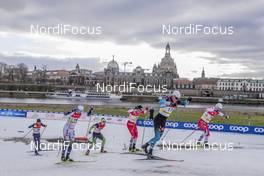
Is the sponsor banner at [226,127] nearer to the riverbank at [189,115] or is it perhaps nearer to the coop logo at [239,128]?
the coop logo at [239,128]

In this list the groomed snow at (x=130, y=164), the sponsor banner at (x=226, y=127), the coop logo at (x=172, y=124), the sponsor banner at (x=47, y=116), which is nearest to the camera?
the groomed snow at (x=130, y=164)

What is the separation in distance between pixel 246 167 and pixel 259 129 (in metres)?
16.6

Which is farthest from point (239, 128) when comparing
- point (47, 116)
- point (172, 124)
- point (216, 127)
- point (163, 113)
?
point (47, 116)

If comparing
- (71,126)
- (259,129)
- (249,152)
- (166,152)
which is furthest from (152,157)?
(259,129)

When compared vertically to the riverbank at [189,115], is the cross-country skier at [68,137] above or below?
above

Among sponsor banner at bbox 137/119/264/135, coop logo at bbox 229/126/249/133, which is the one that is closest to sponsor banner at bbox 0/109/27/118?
sponsor banner at bbox 137/119/264/135

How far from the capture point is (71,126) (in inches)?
608

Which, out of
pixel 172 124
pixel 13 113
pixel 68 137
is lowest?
pixel 172 124

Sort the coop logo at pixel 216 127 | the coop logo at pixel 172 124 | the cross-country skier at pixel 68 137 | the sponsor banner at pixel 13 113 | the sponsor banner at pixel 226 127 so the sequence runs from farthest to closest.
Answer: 1. the sponsor banner at pixel 13 113
2. the coop logo at pixel 172 124
3. the coop logo at pixel 216 127
4. the sponsor banner at pixel 226 127
5. the cross-country skier at pixel 68 137

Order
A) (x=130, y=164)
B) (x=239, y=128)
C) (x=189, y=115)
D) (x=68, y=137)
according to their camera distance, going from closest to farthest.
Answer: (x=130, y=164) → (x=68, y=137) → (x=239, y=128) → (x=189, y=115)

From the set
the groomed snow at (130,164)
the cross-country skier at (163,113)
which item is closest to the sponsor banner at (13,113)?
the groomed snow at (130,164)

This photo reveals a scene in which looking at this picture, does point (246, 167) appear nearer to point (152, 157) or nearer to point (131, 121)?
point (152, 157)

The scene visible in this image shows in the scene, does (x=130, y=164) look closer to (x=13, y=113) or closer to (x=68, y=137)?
(x=68, y=137)

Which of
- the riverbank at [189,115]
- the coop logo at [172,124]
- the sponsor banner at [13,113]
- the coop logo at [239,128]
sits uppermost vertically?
the sponsor banner at [13,113]
